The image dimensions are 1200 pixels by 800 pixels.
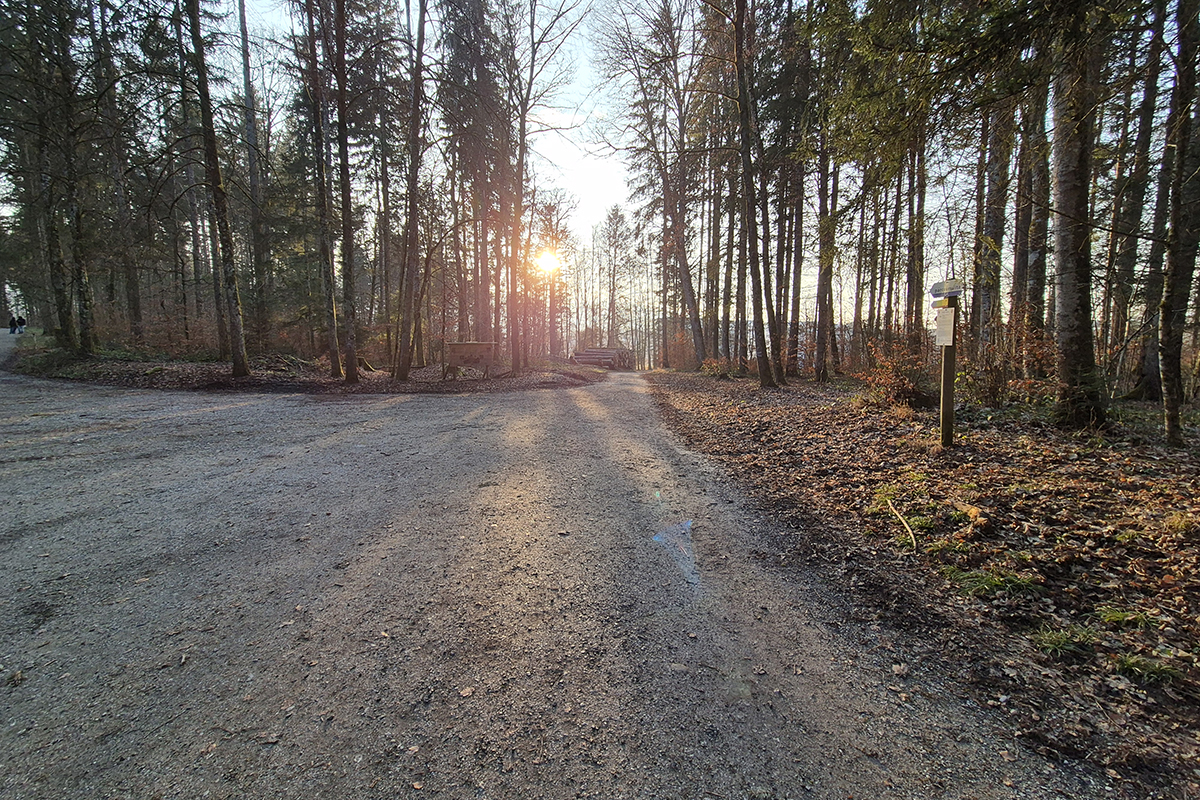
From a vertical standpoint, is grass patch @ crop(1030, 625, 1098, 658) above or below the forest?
below

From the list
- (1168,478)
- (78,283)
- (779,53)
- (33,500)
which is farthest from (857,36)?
(78,283)

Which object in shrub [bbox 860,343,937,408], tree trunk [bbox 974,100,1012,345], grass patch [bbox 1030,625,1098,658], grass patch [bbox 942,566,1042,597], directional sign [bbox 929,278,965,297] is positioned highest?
tree trunk [bbox 974,100,1012,345]

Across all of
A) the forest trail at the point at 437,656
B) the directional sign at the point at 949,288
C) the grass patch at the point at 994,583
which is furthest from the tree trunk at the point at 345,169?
the grass patch at the point at 994,583

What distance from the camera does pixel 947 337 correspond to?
15.3 ft

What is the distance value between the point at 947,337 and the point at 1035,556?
2.80 m

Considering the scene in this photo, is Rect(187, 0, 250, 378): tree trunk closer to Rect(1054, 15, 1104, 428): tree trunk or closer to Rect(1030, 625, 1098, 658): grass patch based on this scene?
Rect(1030, 625, 1098, 658): grass patch

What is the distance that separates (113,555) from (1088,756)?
16.2 feet

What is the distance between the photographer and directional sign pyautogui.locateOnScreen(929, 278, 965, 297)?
4773 mm

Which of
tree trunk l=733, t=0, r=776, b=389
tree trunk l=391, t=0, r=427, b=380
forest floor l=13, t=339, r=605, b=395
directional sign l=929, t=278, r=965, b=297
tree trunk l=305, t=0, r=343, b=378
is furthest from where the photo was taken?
tree trunk l=391, t=0, r=427, b=380

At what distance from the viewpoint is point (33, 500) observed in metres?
3.33

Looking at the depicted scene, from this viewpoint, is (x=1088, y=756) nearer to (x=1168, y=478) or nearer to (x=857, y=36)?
(x=1168, y=478)

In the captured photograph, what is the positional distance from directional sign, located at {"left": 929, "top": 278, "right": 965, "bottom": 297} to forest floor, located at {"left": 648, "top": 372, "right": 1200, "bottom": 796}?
1.62 metres

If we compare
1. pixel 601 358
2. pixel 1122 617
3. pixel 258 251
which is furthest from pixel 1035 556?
pixel 601 358

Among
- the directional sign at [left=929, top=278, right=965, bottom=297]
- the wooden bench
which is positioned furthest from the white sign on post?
the wooden bench
